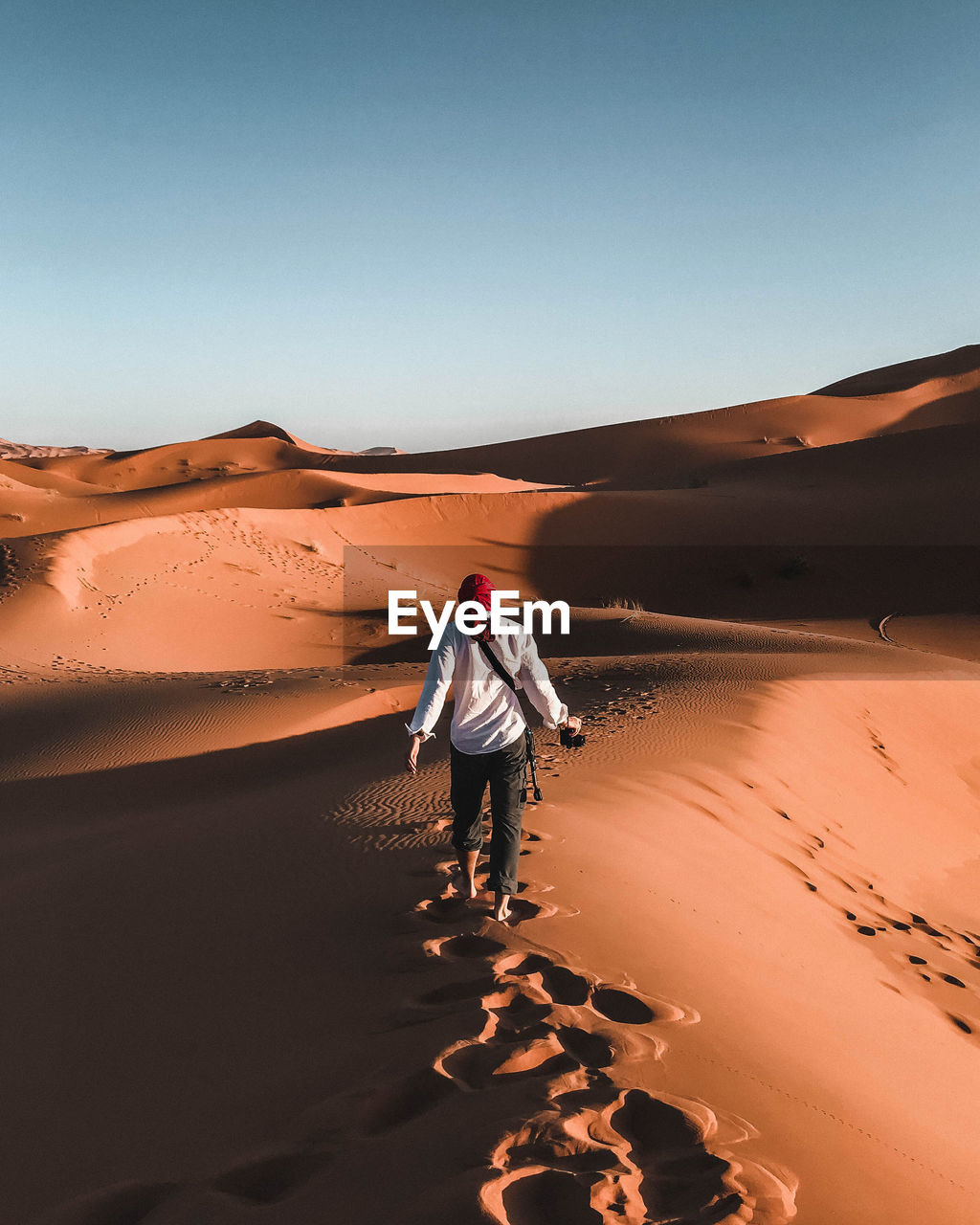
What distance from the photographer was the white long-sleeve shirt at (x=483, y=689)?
12.8 feet

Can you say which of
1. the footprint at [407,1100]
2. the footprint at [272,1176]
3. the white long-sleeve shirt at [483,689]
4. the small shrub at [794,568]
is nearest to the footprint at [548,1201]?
the footprint at [407,1100]

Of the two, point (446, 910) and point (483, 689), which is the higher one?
point (483, 689)

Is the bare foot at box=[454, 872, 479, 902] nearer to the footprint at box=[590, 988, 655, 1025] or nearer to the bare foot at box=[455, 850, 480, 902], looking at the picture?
the bare foot at box=[455, 850, 480, 902]

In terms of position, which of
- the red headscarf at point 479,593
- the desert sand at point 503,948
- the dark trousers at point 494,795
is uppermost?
the red headscarf at point 479,593

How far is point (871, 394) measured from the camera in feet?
204

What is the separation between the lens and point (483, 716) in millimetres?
3904

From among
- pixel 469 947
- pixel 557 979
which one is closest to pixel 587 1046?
pixel 557 979

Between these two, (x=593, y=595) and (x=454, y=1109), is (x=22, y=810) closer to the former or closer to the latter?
(x=454, y=1109)

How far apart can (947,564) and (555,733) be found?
1694 cm

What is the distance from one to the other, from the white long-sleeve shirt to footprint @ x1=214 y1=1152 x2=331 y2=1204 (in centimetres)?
185

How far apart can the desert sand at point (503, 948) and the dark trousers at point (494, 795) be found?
0.28 meters

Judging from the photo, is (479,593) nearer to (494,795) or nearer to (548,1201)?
(494,795)

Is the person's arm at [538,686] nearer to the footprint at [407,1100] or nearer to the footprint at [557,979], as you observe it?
the footprint at [557,979]

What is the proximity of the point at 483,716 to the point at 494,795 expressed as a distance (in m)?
0.38
